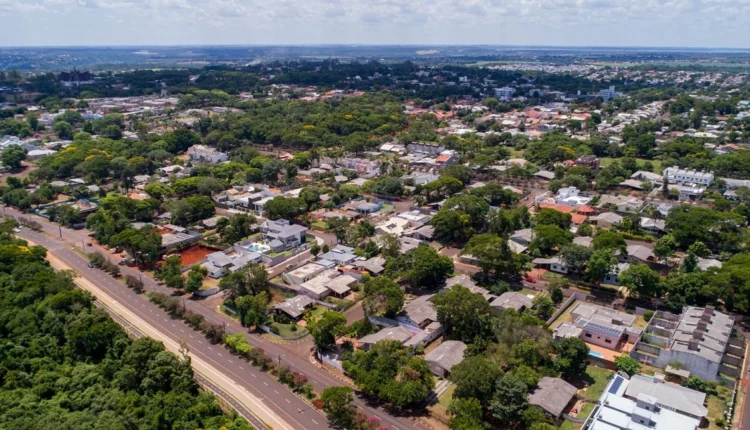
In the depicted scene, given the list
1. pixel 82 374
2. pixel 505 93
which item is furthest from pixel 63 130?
pixel 505 93

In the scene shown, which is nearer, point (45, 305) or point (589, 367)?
point (589, 367)

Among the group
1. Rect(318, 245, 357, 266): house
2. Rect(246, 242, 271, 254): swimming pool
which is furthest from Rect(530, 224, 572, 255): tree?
Rect(246, 242, 271, 254): swimming pool

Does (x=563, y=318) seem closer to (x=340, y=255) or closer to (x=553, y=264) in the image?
(x=553, y=264)

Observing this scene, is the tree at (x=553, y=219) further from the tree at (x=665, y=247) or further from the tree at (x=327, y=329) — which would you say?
the tree at (x=327, y=329)

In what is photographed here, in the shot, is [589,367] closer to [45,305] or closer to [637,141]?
[45,305]

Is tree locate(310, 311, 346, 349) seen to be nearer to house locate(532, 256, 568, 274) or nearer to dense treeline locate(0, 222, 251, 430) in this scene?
dense treeline locate(0, 222, 251, 430)

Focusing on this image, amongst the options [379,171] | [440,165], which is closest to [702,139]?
[440,165]

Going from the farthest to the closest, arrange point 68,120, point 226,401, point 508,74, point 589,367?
point 508,74, point 68,120, point 589,367, point 226,401
